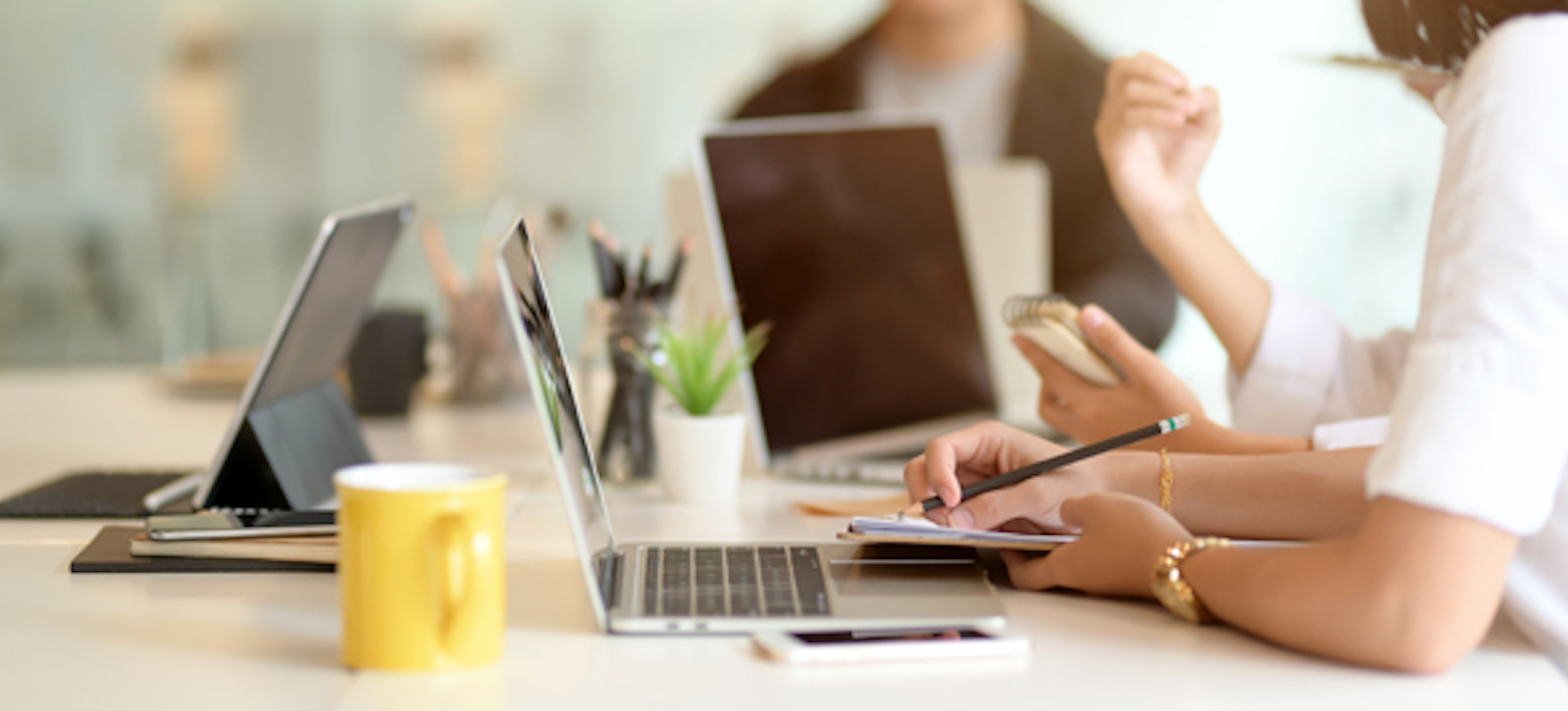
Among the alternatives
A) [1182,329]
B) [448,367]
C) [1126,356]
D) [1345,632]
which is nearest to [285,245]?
[448,367]

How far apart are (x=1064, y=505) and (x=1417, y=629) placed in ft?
0.81

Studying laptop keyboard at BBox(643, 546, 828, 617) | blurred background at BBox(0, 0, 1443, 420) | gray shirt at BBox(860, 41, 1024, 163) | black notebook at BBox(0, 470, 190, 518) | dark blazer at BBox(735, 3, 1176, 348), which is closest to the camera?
laptop keyboard at BBox(643, 546, 828, 617)

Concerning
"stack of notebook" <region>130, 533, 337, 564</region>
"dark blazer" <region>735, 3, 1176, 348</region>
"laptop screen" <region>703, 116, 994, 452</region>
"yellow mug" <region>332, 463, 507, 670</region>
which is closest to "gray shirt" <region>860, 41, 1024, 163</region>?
"dark blazer" <region>735, 3, 1176, 348</region>

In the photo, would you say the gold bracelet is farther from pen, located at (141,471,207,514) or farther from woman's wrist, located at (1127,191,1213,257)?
pen, located at (141,471,207,514)

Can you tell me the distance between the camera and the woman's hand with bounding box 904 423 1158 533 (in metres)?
0.89

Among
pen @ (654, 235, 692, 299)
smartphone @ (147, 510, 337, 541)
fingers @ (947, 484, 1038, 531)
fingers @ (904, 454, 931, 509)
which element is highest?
pen @ (654, 235, 692, 299)

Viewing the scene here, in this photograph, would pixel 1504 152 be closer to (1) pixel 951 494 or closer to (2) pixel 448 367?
(1) pixel 951 494

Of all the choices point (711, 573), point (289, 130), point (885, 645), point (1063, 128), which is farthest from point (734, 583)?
point (289, 130)

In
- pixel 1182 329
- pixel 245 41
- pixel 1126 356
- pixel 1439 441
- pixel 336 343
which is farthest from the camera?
pixel 1182 329

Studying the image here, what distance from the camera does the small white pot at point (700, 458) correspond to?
1201mm

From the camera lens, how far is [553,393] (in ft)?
2.51

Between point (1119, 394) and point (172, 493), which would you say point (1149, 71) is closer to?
point (1119, 394)

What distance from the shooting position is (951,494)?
882 mm

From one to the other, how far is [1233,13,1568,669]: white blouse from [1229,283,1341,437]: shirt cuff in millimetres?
500
